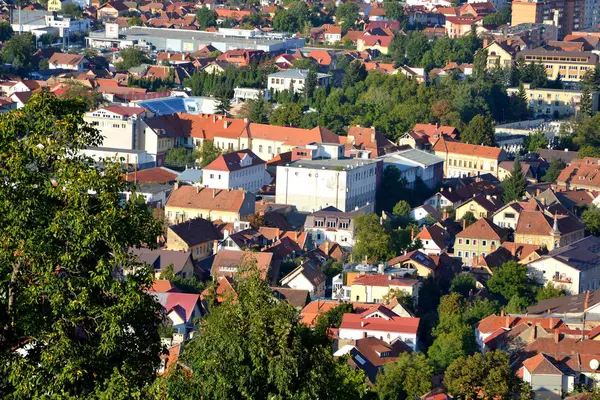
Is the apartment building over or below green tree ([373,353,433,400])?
below

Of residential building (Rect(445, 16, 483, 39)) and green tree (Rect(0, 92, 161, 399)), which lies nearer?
green tree (Rect(0, 92, 161, 399))

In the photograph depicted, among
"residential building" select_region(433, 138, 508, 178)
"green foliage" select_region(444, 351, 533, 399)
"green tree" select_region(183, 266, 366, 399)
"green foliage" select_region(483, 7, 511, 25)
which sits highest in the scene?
"green tree" select_region(183, 266, 366, 399)

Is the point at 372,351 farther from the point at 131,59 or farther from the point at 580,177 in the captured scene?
the point at 131,59

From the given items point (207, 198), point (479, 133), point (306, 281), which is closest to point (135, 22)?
point (479, 133)

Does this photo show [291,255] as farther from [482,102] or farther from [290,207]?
[482,102]

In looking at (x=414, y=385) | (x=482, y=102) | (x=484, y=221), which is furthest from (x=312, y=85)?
(x=414, y=385)

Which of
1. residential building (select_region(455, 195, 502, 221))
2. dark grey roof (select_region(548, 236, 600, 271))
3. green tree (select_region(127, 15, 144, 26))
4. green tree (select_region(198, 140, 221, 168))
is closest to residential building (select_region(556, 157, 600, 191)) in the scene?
residential building (select_region(455, 195, 502, 221))

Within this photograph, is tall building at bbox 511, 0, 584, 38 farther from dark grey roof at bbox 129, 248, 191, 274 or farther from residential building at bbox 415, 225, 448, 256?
dark grey roof at bbox 129, 248, 191, 274
